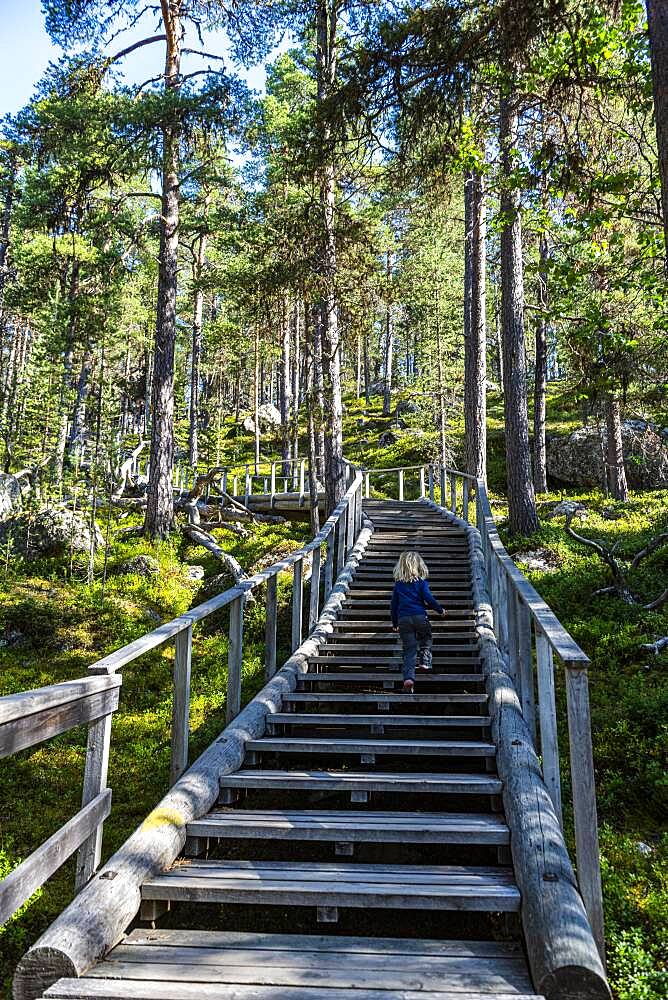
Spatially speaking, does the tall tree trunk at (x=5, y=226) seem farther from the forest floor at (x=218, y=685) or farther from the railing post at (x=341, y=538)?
the railing post at (x=341, y=538)

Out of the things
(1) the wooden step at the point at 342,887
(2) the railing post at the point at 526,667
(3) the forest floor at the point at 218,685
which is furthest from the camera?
(3) the forest floor at the point at 218,685

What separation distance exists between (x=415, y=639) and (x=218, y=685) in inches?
165

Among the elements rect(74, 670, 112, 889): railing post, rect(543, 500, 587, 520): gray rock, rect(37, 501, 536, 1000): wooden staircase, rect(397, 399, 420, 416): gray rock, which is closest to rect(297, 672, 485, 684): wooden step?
rect(37, 501, 536, 1000): wooden staircase

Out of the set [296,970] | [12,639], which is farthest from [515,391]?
[296,970]

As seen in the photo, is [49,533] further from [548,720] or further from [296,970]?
[296,970]

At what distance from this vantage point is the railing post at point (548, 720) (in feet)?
11.8

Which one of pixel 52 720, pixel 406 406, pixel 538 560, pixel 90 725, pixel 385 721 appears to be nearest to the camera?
pixel 52 720

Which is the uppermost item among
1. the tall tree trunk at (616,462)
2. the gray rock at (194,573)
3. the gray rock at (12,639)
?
the tall tree trunk at (616,462)

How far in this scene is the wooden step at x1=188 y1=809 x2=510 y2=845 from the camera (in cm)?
367

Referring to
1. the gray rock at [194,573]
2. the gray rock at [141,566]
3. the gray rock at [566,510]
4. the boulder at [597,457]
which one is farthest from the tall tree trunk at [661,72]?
the boulder at [597,457]

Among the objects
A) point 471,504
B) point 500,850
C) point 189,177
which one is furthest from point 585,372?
point 471,504

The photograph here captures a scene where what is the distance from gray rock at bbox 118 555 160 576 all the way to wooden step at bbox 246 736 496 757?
939cm

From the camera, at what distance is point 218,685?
984 centimetres

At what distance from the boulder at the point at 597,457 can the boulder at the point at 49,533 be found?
15801 millimetres
